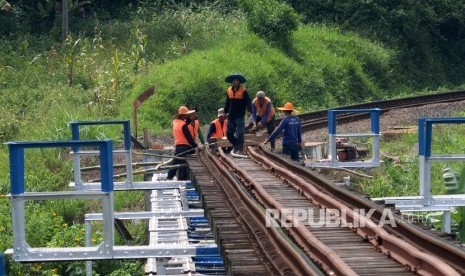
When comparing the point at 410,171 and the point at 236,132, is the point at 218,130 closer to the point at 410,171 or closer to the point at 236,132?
the point at 236,132

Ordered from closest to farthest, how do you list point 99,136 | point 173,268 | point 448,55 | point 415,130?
point 173,268, point 99,136, point 415,130, point 448,55

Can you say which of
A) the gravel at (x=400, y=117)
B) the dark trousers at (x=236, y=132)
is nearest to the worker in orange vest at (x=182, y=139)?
the dark trousers at (x=236, y=132)

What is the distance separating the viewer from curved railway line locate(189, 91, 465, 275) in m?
7.62

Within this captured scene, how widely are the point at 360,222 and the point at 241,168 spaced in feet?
16.2

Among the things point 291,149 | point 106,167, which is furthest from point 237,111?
point 106,167

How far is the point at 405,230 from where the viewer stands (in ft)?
28.2

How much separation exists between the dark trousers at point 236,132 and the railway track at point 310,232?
117 inches

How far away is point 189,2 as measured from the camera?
37.5 m

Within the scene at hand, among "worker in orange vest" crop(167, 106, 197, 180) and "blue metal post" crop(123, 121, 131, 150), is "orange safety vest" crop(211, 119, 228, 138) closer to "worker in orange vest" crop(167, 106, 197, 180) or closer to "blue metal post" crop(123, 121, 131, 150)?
"worker in orange vest" crop(167, 106, 197, 180)

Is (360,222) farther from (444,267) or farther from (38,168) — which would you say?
(38,168)

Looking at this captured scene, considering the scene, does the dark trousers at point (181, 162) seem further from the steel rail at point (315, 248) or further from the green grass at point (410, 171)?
the steel rail at point (315, 248)

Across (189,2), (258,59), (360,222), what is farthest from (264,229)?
(189,2)

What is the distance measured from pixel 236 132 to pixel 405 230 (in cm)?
799

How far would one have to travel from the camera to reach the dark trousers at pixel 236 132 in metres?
16.2
